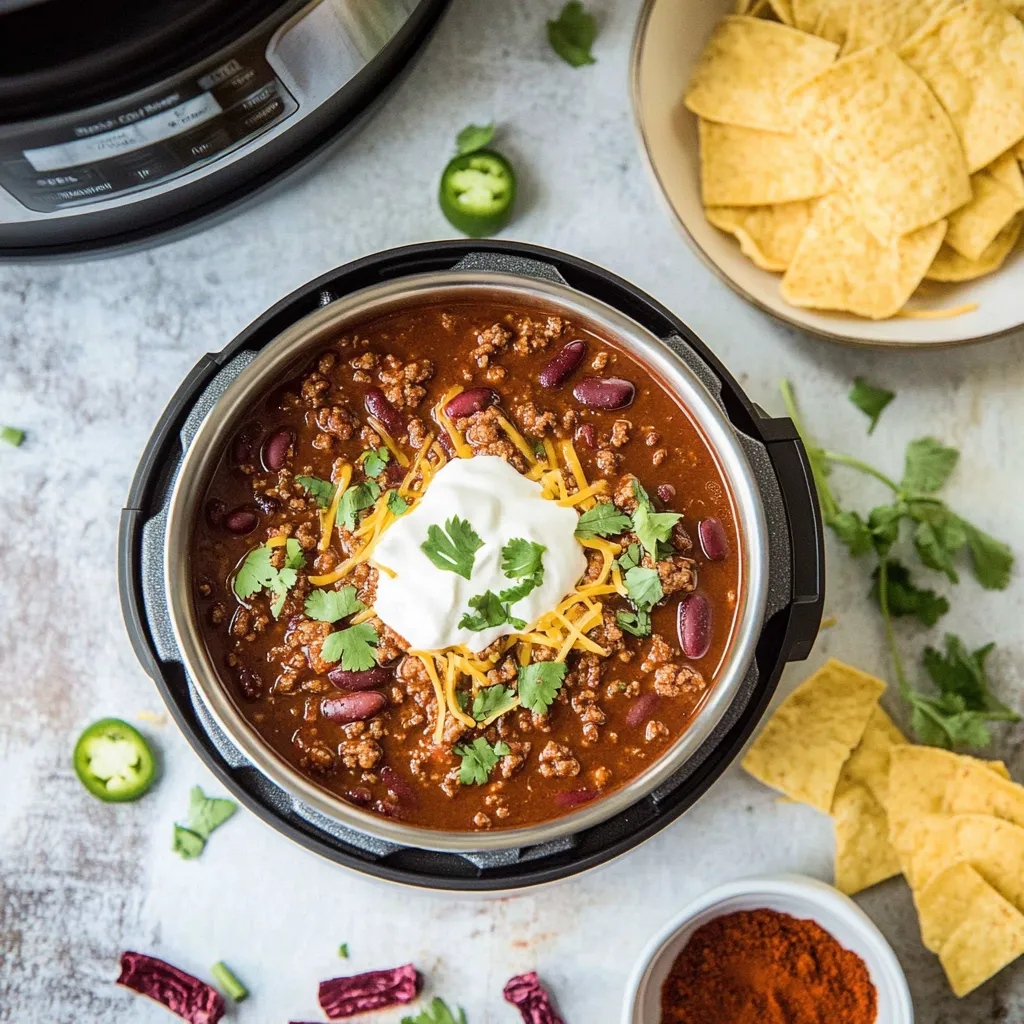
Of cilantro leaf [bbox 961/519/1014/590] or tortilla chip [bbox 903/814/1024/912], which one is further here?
cilantro leaf [bbox 961/519/1014/590]

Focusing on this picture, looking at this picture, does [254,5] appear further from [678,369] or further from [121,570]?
[121,570]

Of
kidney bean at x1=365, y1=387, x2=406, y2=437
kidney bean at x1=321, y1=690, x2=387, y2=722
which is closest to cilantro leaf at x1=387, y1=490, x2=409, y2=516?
kidney bean at x1=365, y1=387, x2=406, y2=437

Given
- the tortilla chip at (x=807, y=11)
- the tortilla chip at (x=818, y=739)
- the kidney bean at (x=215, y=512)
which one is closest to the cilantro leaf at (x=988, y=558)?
the tortilla chip at (x=818, y=739)

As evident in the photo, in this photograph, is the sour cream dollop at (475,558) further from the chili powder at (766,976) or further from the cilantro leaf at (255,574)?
the chili powder at (766,976)

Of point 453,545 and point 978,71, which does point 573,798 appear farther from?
point 978,71

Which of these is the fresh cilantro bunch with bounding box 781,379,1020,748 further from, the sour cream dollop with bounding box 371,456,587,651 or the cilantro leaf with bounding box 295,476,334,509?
the cilantro leaf with bounding box 295,476,334,509

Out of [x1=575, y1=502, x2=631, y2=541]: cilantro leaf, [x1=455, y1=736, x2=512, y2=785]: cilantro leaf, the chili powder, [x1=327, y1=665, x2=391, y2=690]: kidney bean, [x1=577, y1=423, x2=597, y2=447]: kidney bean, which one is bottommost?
the chili powder

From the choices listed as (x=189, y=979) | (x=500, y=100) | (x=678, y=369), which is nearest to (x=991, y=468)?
(x=678, y=369)
